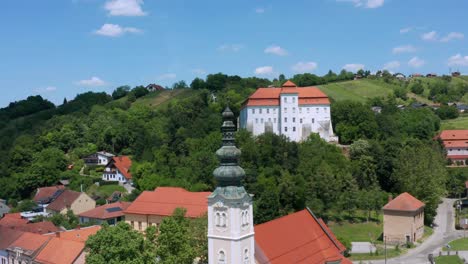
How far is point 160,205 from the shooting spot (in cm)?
5284

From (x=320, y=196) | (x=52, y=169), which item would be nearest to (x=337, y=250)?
(x=320, y=196)

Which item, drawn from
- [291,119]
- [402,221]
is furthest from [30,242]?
[291,119]

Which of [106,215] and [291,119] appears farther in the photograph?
[291,119]

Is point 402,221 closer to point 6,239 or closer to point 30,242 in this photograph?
point 30,242

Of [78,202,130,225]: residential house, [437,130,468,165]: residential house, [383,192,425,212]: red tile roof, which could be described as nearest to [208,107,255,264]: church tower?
[383,192,425,212]: red tile roof

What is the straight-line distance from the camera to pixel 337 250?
3750 centimetres

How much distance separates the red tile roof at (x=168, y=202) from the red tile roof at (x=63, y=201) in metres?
19.1

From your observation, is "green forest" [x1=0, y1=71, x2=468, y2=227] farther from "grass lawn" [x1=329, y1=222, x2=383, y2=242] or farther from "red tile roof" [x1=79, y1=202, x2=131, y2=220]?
"red tile roof" [x1=79, y1=202, x2=131, y2=220]

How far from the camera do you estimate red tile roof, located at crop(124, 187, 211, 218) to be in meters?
50.2

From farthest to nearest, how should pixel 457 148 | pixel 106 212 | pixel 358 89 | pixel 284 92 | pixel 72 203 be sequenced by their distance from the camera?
pixel 358 89
pixel 457 148
pixel 284 92
pixel 72 203
pixel 106 212

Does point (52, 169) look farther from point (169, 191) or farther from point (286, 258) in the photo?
point (286, 258)

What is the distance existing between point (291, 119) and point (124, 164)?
31162 millimetres

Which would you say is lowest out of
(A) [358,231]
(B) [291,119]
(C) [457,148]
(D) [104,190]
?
(A) [358,231]

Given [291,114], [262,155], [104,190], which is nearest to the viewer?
[262,155]
